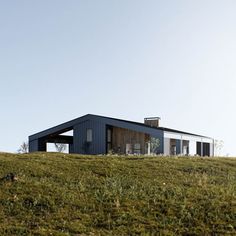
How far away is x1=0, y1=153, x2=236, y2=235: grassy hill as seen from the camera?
8938mm

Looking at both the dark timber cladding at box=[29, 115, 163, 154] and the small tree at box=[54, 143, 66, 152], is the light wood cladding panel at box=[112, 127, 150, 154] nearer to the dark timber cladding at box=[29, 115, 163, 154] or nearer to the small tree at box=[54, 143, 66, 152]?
the dark timber cladding at box=[29, 115, 163, 154]

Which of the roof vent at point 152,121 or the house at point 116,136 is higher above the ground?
the roof vent at point 152,121

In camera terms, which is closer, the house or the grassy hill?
the grassy hill

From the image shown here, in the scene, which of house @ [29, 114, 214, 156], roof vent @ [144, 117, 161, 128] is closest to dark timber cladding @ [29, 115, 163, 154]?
house @ [29, 114, 214, 156]

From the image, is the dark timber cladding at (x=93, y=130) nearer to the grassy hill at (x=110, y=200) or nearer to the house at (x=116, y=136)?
the house at (x=116, y=136)

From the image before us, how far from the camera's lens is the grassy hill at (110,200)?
894 centimetres

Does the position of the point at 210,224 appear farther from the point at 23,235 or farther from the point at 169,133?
the point at 169,133

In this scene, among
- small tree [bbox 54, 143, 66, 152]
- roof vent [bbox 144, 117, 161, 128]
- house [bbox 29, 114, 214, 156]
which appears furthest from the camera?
small tree [bbox 54, 143, 66, 152]

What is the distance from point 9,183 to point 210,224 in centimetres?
517

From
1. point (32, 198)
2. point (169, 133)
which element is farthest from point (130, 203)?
point (169, 133)

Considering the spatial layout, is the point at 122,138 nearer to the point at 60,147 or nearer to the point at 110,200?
the point at 60,147

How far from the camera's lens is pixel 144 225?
905 centimetres

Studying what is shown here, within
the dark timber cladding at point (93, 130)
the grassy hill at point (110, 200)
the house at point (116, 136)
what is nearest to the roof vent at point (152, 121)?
the house at point (116, 136)

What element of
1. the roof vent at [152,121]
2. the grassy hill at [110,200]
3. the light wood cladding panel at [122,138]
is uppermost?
the roof vent at [152,121]
